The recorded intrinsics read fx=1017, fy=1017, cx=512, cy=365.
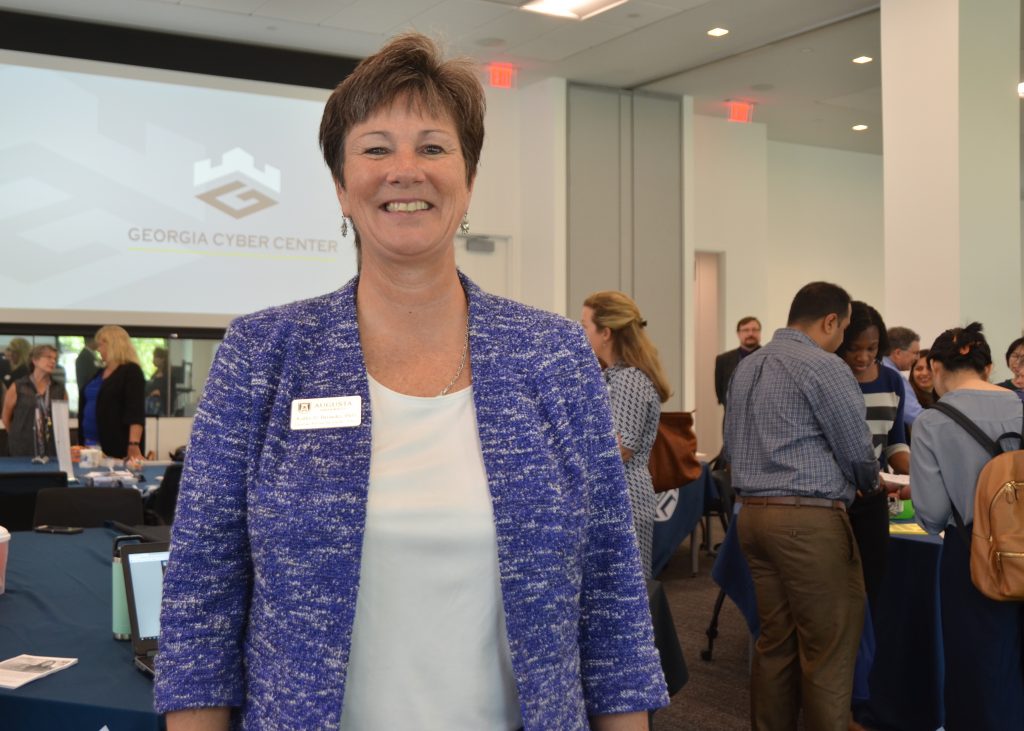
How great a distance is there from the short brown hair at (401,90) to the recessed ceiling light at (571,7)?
6.72m

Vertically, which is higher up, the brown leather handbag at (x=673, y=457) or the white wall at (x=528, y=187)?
the white wall at (x=528, y=187)

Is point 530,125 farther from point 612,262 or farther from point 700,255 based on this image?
point 700,255

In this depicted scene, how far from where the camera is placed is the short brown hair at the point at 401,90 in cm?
131

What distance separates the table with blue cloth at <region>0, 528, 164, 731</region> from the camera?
1909 millimetres

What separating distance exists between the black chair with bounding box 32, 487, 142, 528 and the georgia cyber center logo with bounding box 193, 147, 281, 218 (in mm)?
4806

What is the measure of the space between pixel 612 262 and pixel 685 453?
5721 millimetres

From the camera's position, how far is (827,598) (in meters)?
3.33

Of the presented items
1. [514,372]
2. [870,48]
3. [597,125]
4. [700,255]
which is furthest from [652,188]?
[514,372]

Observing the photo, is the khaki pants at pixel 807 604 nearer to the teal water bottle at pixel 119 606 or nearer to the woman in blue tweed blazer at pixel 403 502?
the teal water bottle at pixel 119 606

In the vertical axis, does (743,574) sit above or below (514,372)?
below

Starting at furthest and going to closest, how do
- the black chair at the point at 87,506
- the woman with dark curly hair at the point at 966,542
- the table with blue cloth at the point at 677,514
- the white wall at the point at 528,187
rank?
the white wall at the point at 528,187 → the table with blue cloth at the point at 677,514 → the black chair at the point at 87,506 → the woman with dark curly hair at the point at 966,542

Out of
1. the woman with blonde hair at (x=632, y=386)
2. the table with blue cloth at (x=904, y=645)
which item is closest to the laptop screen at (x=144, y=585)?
the woman with blonde hair at (x=632, y=386)

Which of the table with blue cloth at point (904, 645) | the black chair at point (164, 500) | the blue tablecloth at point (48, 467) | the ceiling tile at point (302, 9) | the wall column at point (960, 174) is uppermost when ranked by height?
the ceiling tile at point (302, 9)

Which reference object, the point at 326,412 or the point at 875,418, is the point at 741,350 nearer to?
the point at 875,418
